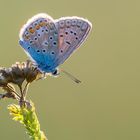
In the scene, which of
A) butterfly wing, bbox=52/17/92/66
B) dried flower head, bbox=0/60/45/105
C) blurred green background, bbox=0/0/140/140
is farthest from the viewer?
blurred green background, bbox=0/0/140/140

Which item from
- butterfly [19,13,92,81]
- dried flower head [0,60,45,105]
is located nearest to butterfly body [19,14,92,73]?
butterfly [19,13,92,81]

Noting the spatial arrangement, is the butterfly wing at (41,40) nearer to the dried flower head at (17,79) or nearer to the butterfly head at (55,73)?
the butterfly head at (55,73)

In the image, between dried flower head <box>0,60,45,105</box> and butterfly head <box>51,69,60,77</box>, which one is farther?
butterfly head <box>51,69,60,77</box>

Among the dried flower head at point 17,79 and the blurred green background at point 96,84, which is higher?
the blurred green background at point 96,84

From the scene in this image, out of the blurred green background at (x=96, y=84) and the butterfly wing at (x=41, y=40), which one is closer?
the butterfly wing at (x=41, y=40)

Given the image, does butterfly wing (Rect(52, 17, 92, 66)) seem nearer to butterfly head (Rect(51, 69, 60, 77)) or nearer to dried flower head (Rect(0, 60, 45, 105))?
butterfly head (Rect(51, 69, 60, 77))

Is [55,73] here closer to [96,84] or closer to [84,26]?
[84,26]

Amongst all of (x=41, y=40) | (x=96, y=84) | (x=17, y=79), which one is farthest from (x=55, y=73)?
(x=96, y=84)

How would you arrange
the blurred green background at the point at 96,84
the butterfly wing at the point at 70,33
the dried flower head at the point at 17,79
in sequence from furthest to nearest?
the blurred green background at the point at 96,84, the butterfly wing at the point at 70,33, the dried flower head at the point at 17,79

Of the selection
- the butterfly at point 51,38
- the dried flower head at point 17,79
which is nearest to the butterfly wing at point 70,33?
the butterfly at point 51,38
